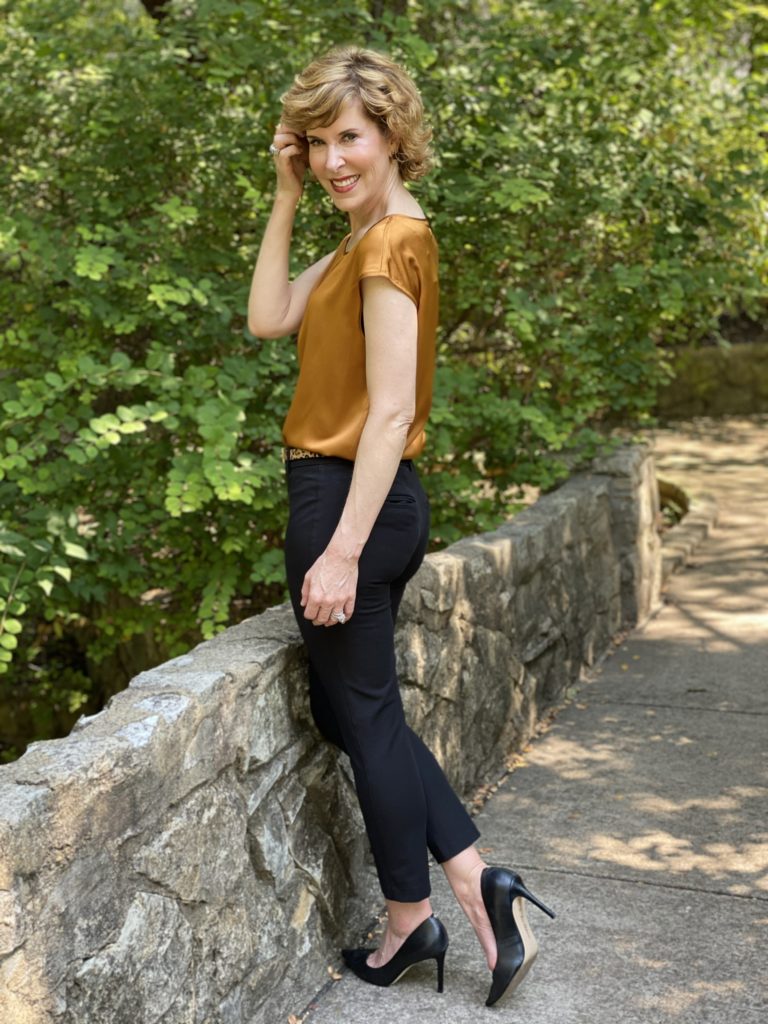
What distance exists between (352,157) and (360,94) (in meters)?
0.12

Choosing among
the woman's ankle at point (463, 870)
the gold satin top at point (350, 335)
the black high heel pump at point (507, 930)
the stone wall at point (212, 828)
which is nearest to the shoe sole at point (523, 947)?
the black high heel pump at point (507, 930)

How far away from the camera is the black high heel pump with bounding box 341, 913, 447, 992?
2.79 metres

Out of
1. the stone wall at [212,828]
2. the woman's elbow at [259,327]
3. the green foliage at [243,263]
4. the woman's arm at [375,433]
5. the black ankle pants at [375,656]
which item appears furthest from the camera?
the green foliage at [243,263]

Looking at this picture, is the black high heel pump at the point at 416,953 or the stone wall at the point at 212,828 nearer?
the stone wall at the point at 212,828

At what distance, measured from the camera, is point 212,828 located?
2465 mm

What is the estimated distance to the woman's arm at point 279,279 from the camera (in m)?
2.83

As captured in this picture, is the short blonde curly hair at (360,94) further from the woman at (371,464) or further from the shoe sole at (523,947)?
the shoe sole at (523,947)

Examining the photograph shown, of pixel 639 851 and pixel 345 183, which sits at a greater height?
pixel 345 183

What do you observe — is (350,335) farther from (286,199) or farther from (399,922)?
(399,922)

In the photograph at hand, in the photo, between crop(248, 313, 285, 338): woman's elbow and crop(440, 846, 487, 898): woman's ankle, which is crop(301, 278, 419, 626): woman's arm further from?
crop(440, 846, 487, 898): woman's ankle

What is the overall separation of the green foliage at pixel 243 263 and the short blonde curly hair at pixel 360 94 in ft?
4.87

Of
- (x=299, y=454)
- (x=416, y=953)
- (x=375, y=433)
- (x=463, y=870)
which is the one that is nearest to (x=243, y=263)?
(x=299, y=454)

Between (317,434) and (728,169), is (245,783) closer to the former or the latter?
(317,434)

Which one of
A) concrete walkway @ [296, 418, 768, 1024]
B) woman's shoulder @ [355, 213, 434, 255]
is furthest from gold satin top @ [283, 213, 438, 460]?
concrete walkway @ [296, 418, 768, 1024]
